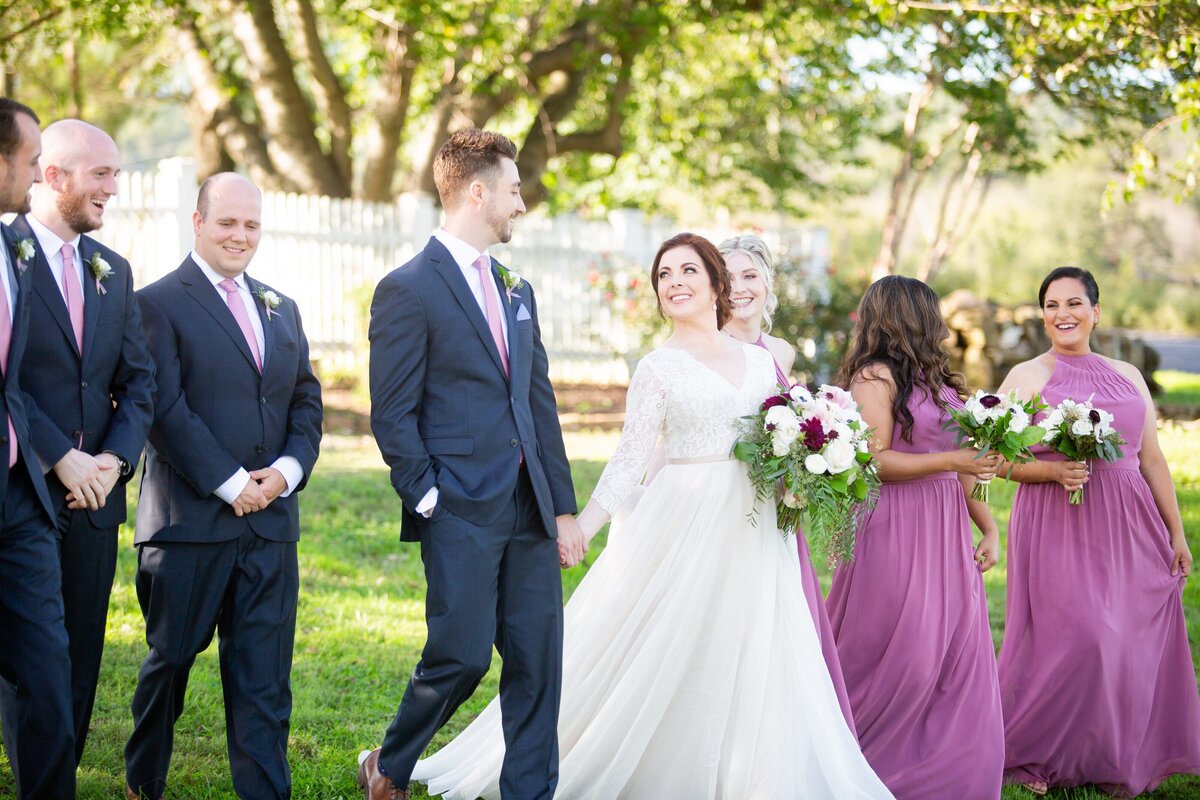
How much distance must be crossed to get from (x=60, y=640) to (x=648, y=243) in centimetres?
1466

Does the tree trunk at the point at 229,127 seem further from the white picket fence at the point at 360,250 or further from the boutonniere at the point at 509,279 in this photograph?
the boutonniere at the point at 509,279

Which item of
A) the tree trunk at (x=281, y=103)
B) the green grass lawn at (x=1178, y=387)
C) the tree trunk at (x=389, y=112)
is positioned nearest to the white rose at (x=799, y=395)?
the tree trunk at (x=389, y=112)

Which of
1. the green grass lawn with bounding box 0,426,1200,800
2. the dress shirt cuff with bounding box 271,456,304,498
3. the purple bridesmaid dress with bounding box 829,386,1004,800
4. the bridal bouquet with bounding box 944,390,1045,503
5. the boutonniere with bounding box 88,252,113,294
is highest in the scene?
the boutonniere with bounding box 88,252,113,294

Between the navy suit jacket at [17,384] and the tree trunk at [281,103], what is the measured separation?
11895 millimetres

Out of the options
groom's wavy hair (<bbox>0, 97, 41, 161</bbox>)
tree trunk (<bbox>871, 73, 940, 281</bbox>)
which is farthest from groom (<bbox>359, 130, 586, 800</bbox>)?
tree trunk (<bbox>871, 73, 940, 281</bbox>)

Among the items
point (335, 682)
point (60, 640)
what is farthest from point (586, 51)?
point (60, 640)

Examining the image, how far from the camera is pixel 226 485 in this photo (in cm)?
436

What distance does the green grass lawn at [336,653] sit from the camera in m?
5.13

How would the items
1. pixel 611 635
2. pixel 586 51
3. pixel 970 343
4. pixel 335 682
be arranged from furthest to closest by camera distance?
pixel 970 343, pixel 586 51, pixel 335 682, pixel 611 635

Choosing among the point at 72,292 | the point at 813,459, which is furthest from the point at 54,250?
the point at 813,459

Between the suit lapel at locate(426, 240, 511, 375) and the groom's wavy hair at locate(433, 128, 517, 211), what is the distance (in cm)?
18

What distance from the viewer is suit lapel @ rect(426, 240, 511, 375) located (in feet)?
14.3

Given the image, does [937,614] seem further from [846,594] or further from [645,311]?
[645,311]

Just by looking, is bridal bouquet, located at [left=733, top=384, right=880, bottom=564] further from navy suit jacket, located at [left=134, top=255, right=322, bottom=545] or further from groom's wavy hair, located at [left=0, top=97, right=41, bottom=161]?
groom's wavy hair, located at [left=0, top=97, right=41, bottom=161]
